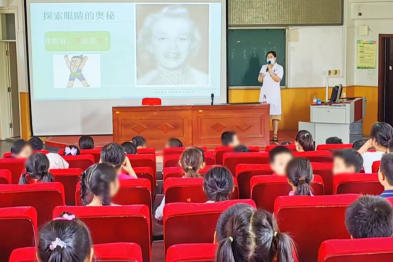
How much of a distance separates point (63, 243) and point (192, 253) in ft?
1.46

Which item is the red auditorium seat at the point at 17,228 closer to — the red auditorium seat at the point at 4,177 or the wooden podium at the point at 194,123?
the red auditorium seat at the point at 4,177

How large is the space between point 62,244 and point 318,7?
9.42 meters

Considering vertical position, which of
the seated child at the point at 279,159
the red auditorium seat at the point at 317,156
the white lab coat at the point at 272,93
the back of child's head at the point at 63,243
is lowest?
the red auditorium seat at the point at 317,156

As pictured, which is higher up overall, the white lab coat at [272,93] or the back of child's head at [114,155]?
the white lab coat at [272,93]

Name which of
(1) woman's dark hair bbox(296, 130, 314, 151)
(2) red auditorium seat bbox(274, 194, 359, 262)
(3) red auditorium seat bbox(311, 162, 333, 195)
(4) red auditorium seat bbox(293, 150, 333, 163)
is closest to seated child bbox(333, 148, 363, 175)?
(3) red auditorium seat bbox(311, 162, 333, 195)

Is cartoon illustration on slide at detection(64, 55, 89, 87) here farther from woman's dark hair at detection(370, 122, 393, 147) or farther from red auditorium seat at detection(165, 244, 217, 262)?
red auditorium seat at detection(165, 244, 217, 262)

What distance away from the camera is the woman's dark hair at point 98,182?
2738 mm

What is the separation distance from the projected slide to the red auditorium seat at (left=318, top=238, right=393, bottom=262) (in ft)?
26.0

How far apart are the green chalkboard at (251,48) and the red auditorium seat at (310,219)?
7926 millimetres

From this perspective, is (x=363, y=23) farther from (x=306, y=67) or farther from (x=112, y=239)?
(x=112, y=239)

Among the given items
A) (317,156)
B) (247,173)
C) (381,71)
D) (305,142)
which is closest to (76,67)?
(381,71)

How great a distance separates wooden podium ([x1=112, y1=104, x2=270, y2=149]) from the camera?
8.10 metres

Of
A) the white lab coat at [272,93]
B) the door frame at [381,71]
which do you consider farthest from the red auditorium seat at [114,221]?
the door frame at [381,71]

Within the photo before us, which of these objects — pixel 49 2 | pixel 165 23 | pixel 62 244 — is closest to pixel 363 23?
pixel 165 23
